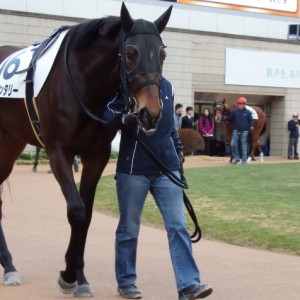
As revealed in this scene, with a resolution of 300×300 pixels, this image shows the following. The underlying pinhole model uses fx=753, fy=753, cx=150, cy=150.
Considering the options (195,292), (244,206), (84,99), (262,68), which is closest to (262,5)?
(262,68)

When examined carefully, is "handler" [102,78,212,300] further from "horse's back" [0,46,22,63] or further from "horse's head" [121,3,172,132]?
Result: "horse's back" [0,46,22,63]

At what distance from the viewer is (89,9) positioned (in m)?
24.9

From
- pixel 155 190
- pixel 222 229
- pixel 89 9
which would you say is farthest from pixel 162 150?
pixel 89 9

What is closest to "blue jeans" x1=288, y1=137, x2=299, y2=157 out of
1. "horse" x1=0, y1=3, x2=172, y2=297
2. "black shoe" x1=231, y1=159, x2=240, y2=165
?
"black shoe" x1=231, y1=159, x2=240, y2=165

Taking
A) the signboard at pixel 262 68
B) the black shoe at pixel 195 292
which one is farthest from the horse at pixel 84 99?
the signboard at pixel 262 68

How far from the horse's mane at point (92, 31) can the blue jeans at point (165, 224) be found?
1.07 metres

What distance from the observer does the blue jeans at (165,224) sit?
5703 mm

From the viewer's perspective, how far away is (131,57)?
17.0 ft

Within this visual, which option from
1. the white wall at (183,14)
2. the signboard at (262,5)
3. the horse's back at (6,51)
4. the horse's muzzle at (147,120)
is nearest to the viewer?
the horse's muzzle at (147,120)

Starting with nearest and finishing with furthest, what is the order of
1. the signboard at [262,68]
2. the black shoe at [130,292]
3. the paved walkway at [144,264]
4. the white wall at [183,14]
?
the black shoe at [130,292] → the paved walkway at [144,264] → the white wall at [183,14] → the signboard at [262,68]

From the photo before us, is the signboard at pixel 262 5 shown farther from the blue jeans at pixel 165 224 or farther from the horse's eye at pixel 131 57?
the horse's eye at pixel 131 57

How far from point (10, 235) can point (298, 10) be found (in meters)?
22.6

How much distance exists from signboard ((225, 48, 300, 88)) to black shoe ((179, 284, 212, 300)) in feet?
74.2

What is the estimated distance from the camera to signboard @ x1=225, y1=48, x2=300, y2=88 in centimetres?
2794
